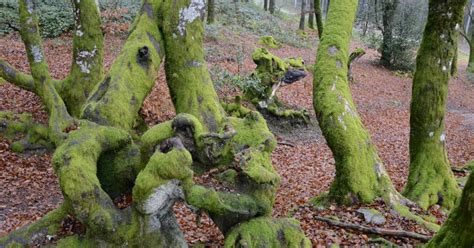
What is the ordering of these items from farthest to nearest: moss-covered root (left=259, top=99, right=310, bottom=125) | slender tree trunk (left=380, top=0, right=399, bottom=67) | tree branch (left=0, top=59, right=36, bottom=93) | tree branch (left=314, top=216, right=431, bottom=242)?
1. slender tree trunk (left=380, top=0, right=399, bottom=67)
2. moss-covered root (left=259, top=99, right=310, bottom=125)
3. tree branch (left=0, top=59, right=36, bottom=93)
4. tree branch (left=314, top=216, right=431, bottom=242)

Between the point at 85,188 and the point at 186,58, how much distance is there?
2.93 meters

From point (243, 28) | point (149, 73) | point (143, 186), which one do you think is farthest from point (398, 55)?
point (143, 186)

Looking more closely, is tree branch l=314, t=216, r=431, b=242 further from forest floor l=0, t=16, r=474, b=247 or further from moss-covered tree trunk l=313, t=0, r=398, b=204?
moss-covered tree trunk l=313, t=0, r=398, b=204

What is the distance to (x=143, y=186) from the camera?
4.04 m

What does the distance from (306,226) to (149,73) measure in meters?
3.16

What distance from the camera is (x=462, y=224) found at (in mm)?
2934

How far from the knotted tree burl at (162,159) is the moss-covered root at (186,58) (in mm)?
15

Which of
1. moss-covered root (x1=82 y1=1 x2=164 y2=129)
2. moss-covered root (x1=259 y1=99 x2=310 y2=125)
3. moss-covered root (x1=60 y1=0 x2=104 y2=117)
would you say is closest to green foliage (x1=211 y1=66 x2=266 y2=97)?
moss-covered root (x1=259 y1=99 x2=310 y2=125)

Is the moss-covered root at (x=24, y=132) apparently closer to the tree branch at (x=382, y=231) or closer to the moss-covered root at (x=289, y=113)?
the tree branch at (x=382, y=231)

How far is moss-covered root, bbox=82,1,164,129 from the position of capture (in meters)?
5.37

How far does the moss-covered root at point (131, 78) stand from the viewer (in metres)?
5.37

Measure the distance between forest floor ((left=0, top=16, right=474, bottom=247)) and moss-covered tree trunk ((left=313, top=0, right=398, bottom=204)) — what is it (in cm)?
31

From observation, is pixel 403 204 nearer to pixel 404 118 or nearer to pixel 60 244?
pixel 60 244

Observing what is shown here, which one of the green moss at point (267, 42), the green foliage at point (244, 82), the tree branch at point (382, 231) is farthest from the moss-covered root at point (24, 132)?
the green moss at point (267, 42)
